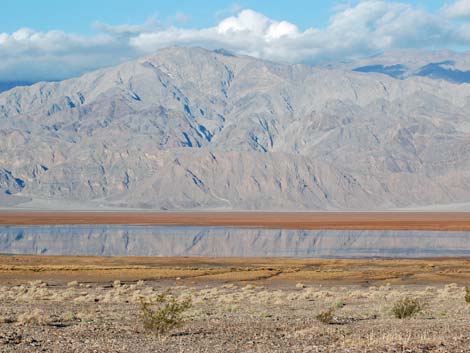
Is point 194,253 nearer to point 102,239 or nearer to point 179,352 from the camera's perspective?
point 102,239

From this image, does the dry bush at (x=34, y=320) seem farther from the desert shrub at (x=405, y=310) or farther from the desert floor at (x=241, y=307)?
the desert shrub at (x=405, y=310)

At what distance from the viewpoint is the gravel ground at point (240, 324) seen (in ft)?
52.9

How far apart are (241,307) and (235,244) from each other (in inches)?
2140

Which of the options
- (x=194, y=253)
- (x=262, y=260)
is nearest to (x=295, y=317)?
(x=262, y=260)

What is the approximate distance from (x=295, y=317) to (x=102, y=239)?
68529mm

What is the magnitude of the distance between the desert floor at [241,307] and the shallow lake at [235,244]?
13708 millimetres

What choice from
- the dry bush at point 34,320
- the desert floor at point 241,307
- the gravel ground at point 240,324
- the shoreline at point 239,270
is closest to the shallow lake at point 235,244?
the shoreline at point 239,270

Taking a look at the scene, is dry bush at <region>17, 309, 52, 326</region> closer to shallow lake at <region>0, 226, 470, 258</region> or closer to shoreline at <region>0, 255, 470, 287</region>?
shoreline at <region>0, 255, 470, 287</region>

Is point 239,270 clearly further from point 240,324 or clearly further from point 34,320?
point 34,320

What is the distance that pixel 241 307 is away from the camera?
26.6 m

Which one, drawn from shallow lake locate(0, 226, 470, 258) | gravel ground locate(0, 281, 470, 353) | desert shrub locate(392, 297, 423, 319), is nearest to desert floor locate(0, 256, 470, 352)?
gravel ground locate(0, 281, 470, 353)

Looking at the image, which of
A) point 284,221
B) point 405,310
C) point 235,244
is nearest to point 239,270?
point 405,310

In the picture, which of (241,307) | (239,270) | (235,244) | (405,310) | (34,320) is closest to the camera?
(34,320)

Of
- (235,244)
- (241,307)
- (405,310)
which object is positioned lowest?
(235,244)
